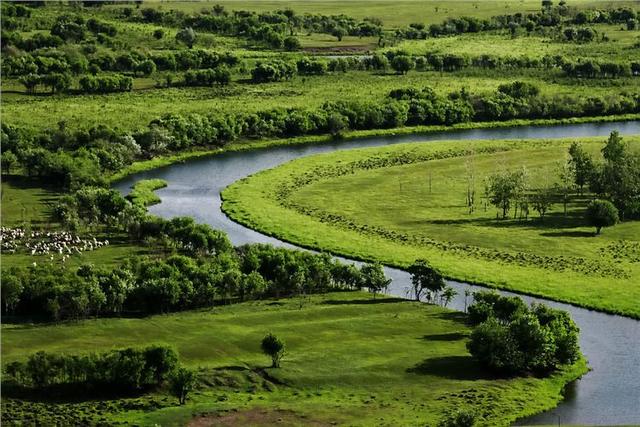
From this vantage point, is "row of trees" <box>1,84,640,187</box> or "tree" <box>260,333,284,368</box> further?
"row of trees" <box>1,84,640,187</box>

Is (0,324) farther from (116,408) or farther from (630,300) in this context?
(630,300)

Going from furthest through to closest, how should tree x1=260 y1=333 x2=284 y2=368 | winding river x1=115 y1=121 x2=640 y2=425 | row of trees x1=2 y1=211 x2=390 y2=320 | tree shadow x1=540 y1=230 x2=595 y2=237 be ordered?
tree shadow x1=540 y1=230 x2=595 y2=237 < row of trees x1=2 y1=211 x2=390 y2=320 < tree x1=260 y1=333 x2=284 y2=368 < winding river x1=115 y1=121 x2=640 y2=425

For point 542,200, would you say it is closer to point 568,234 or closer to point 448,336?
point 568,234

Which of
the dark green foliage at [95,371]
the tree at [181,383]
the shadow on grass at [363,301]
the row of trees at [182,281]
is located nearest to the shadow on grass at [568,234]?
the row of trees at [182,281]

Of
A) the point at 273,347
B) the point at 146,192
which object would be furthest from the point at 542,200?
the point at 273,347

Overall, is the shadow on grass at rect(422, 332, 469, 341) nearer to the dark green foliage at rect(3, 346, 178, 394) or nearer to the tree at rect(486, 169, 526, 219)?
the dark green foliage at rect(3, 346, 178, 394)

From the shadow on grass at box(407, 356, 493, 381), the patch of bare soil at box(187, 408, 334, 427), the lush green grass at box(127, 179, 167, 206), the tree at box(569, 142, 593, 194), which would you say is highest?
the tree at box(569, 142, 593, 194)

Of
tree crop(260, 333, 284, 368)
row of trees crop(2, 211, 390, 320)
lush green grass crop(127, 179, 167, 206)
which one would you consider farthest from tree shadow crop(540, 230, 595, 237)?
lush green grass crop(127, 179, 167, 206)
